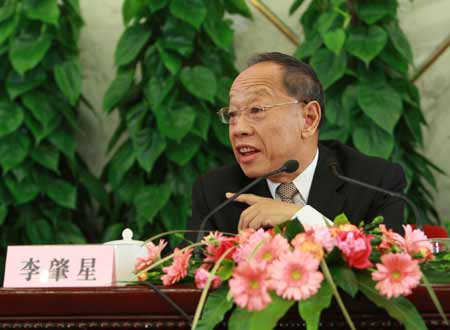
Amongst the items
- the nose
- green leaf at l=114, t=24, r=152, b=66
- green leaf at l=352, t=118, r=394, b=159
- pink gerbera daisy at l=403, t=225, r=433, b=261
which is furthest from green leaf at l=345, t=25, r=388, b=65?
pink gerbera daisy at l=403, t=225, r=433, b=261

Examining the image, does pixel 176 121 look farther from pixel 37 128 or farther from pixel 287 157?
pixel 287 157

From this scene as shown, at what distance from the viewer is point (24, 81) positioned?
10.7 ft

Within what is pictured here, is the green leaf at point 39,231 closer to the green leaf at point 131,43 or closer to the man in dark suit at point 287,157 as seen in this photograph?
the green leaf at point 131,43

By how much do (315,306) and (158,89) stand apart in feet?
6.87

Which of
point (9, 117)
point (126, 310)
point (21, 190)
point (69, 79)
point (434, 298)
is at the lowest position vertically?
point (21, 190)

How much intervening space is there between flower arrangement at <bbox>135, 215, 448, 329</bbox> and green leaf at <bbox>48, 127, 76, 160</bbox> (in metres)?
2.00

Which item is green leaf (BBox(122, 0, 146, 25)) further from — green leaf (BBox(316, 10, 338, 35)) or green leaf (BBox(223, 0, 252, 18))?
green leaf (BBox(316, 10, 338, 35))

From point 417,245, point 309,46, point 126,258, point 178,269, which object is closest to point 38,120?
point 309,46

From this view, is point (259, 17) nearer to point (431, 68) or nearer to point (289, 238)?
point (431, 68)

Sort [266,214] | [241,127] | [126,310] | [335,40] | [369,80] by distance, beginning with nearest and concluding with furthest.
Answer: [126,310]
[266,214]
[241,127]
[335,40]
[369,80]

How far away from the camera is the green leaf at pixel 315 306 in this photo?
1.20 m

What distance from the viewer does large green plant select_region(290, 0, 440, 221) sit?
3.10 meters

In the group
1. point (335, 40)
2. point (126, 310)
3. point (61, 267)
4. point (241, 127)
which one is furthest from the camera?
point (335, 40)

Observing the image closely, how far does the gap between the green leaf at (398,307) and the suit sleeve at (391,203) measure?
100 centimetres
